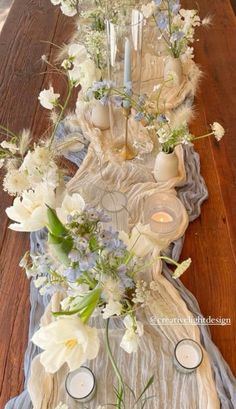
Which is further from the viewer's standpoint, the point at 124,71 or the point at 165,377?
the point at 124,71

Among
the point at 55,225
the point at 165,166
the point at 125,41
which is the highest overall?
the point at 125,41

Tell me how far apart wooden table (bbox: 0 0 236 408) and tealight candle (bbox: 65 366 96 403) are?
11cm

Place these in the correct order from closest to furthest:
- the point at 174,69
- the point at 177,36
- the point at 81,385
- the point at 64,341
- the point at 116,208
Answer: the point at 64,341 → the point at 81,385 → the point at 116,208 → the point at 177,36 → the point at 174,69

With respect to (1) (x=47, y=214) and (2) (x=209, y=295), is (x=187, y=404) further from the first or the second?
(1) (x=47, y=214)

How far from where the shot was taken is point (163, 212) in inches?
40.1

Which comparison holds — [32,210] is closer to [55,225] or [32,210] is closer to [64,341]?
[55,225]

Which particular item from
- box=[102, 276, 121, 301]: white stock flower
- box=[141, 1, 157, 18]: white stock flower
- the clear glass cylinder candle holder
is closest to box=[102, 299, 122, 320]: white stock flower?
box=[102, 276, 121, 301]: white stock flower

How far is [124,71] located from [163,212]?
42 centimetres

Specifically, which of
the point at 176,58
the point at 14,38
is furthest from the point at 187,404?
the point at 14,38

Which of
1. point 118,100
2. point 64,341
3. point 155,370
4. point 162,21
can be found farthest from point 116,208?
point 162,21

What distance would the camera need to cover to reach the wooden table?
852 millimetres

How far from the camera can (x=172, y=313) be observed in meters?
0.85

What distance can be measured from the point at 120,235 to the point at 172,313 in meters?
0.26

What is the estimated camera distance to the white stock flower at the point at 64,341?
521 millimetres
